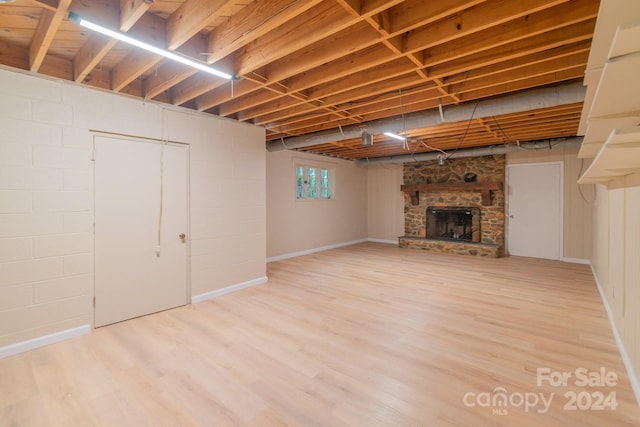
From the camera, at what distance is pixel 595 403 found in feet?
6.52

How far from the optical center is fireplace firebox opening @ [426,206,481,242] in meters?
7.41

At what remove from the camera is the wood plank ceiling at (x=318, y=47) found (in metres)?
2.00

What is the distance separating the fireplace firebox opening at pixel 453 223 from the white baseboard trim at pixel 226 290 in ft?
17.0

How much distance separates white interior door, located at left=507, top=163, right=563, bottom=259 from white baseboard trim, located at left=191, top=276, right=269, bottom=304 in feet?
19.4

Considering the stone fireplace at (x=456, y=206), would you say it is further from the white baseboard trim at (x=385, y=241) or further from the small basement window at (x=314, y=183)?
the small basement window at (x=314, y=183)

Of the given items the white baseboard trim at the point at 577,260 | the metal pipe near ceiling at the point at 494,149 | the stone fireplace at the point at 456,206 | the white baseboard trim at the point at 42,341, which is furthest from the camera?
the stone fireplace at the point at 456,206

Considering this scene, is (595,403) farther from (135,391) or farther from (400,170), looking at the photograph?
(400,170)

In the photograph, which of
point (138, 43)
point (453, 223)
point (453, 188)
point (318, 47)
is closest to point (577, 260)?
point (453, 223)

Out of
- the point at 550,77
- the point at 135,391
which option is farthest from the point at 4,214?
the point at 550,77

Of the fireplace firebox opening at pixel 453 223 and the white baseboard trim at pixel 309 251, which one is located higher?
the fireplace firebox opening at pixel 453 223

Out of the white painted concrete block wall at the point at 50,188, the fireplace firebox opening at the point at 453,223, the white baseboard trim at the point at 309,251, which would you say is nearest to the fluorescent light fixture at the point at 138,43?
the white painted concrete block wall at the point at 50,188

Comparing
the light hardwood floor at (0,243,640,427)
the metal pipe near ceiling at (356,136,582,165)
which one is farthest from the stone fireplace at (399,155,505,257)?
the light hardwood floor at (0,243,640,427)

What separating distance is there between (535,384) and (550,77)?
2.88 m

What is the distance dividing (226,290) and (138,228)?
4.84 feet
